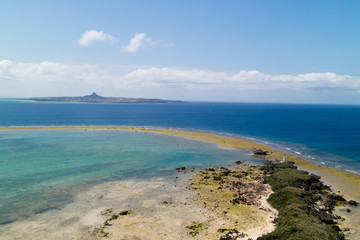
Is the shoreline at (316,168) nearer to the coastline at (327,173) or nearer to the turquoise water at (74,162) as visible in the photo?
the coastline at (327,173)

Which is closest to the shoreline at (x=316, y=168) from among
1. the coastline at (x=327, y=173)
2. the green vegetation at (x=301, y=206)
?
the coastline at (x=327, y=173)

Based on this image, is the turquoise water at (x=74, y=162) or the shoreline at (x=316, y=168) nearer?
the turquoise water at (x=74, y=162)

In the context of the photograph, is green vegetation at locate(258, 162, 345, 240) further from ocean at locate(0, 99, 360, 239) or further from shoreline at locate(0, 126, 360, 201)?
ocean at locate(0, 99, 360, 239)

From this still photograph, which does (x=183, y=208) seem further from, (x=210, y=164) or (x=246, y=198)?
(x=210, y=164)

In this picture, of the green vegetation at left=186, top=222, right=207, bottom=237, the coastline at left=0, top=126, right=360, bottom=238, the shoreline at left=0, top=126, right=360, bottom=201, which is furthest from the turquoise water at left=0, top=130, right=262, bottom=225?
the green vegetation at left=186, top=222, right=207, bottom=237

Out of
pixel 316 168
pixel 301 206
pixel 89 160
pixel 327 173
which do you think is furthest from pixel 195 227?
→ pixel 316 168

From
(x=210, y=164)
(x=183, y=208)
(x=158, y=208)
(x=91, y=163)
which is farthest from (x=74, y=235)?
(x=210, y=164)
